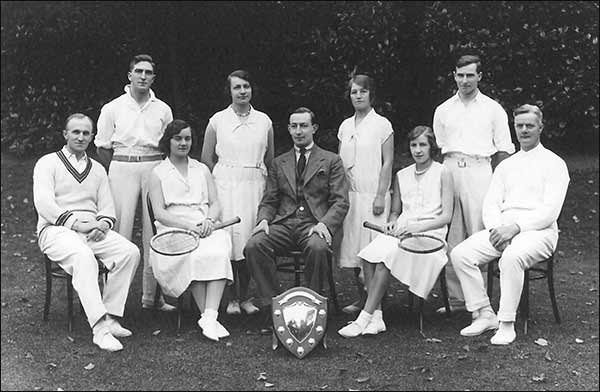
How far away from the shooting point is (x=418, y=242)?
7055 millimetres

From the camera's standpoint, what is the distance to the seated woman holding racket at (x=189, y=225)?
7.09m

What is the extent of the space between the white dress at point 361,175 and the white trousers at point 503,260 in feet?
2.57

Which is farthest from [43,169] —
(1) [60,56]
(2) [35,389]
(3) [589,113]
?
(3) [589,113]

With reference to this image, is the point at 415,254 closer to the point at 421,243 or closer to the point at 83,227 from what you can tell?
the point at 421,243

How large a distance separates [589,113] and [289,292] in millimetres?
7561

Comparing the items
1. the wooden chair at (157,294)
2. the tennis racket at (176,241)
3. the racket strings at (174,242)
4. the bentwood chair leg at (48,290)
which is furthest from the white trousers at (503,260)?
the bentwood chair leg at (48,290)

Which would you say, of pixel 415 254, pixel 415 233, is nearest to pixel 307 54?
pixel 415 233

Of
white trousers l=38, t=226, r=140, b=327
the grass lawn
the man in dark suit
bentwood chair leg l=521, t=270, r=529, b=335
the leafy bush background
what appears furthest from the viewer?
the leafy bush background

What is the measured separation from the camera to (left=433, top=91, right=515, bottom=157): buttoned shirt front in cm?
744

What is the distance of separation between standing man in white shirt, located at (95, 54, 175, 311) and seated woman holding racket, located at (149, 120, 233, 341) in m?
0.22

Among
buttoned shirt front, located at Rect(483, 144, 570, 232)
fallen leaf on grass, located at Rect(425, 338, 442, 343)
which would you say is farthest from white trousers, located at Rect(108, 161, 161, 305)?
buttoned shirt front, located at Rect(483, 144, 570, 232)

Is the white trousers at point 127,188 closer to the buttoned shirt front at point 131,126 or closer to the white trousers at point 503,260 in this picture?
the buttoned shirt front at point 131,126

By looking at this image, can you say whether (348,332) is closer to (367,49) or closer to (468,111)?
(468,111)

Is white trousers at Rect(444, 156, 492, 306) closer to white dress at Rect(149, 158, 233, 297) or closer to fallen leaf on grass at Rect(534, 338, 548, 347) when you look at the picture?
fallen leaf on grass at Rect(534, 338, 548, 347)
